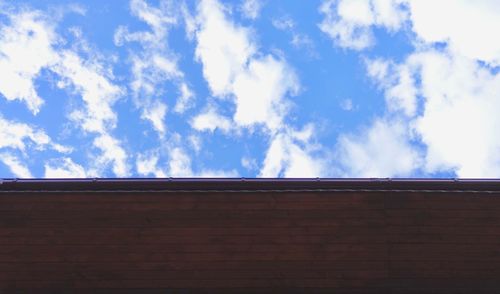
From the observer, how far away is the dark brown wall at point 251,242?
620cm

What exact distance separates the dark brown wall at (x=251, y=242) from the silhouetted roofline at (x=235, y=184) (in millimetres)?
99

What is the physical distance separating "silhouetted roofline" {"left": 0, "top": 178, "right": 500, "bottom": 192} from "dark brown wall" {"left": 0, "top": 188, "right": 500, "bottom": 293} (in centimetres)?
10

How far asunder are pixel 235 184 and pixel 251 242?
89cm

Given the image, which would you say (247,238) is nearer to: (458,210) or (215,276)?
(215,276)

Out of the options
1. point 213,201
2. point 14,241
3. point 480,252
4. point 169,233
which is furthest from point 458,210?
point 14,241

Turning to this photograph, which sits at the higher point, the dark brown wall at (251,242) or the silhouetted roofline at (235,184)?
the silhouetted roofline at (235,184)

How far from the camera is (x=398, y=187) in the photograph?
20.4 ft

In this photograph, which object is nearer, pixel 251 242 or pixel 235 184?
pixel 235 184

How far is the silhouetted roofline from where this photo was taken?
6121 mm

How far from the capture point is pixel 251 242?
6.36 meters

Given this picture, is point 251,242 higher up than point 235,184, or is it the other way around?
point 235,184

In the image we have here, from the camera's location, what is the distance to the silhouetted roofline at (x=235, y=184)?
6121 mm

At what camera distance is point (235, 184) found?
6.15 meters

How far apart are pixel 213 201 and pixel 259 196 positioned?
639 mm
